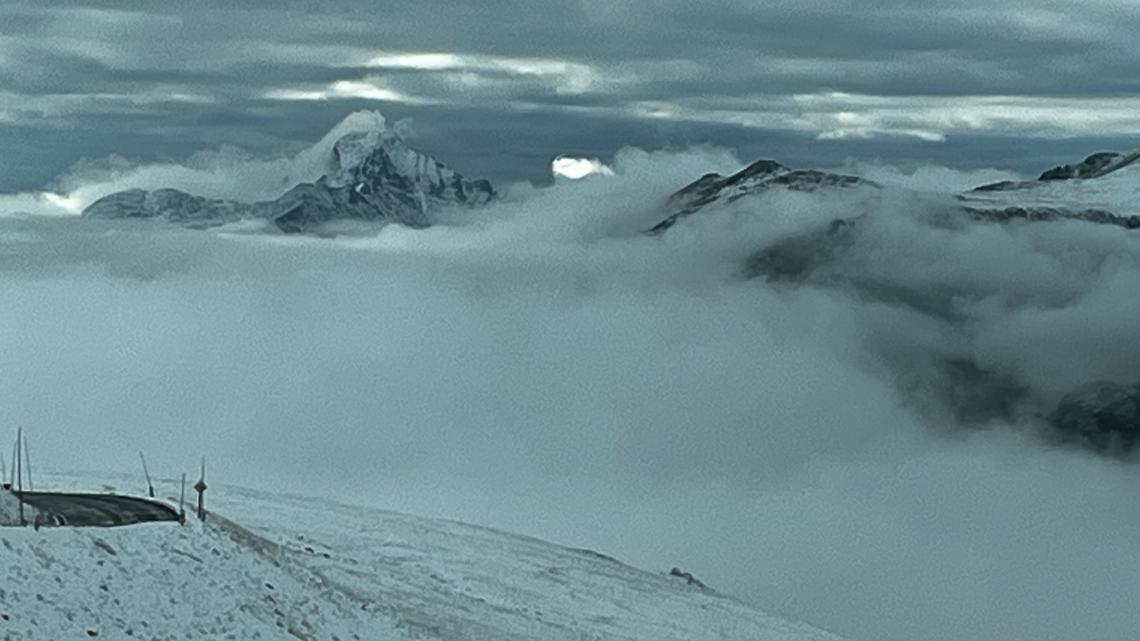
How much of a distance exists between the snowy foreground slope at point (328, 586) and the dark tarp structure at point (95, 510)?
6.92 ft

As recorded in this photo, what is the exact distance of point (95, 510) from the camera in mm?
53531

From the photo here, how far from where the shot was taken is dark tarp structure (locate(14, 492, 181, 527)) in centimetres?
5053

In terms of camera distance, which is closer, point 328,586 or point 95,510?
point 328,586

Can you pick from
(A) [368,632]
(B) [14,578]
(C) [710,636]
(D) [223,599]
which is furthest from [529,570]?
(B) [14,578]

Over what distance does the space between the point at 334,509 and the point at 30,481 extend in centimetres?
1784

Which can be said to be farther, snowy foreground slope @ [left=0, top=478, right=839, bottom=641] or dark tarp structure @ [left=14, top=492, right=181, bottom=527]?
dark tarp structure @ [left=14, top=492, right=181, bottom=527]

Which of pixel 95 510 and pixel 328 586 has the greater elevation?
pixel 95 510

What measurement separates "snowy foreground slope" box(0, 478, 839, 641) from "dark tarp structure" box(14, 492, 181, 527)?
2.11 m

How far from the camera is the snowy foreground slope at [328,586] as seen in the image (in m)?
41.8

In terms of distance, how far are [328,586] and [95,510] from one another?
7249 millimetres

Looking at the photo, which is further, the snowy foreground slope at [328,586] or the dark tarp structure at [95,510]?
the dark tarp structure at [95,510]

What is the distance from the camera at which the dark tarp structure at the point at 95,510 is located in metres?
50.5

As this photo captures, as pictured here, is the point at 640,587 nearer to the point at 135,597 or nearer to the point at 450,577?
the point at 450,577

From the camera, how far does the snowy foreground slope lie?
1645 inches
